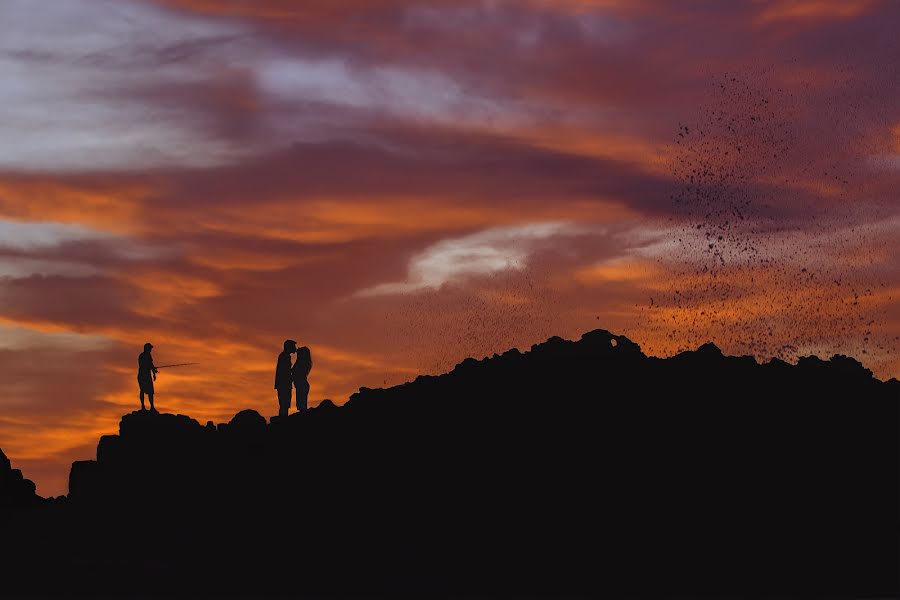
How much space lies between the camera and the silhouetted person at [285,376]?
153ft

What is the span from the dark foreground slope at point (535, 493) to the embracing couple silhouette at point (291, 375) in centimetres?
71

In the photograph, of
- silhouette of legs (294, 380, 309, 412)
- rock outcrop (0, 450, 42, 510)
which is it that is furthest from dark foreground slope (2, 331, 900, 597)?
rock outcrop (0, 450, 42, 510)

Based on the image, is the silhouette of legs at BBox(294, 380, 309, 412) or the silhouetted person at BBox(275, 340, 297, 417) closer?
the silhouetted person at BBox(275, 340, 297, 417)

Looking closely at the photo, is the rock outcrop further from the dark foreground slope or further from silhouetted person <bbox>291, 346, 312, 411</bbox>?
silhouetted person <bbox>291, 346, 312, 411</bbox>

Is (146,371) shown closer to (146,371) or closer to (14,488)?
(146,371)

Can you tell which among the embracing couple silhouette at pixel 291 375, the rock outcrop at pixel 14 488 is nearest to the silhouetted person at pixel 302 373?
the embracing couple silhouette at pixel 291 375

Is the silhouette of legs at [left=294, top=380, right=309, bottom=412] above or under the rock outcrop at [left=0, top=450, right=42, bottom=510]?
above

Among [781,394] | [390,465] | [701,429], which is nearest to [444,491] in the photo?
[390,465]

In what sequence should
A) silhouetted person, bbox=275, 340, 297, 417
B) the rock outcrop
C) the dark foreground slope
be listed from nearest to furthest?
the dark foreground slope < silhouetted person, bbox=275, 340, 297, 417 < the rock outcrop

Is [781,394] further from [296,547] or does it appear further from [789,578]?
[296,547]

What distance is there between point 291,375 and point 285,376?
26cm

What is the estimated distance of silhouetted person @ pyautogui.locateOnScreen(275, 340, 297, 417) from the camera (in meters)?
46.7

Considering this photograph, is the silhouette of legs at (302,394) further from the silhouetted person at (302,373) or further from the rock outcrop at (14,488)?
the rock outcrop at (14,488)

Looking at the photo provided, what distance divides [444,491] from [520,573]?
164 inches
